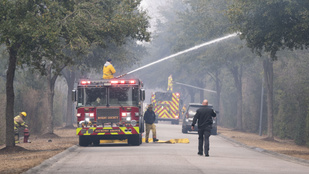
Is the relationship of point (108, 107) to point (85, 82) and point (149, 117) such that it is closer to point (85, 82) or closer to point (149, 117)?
point (85, 82)

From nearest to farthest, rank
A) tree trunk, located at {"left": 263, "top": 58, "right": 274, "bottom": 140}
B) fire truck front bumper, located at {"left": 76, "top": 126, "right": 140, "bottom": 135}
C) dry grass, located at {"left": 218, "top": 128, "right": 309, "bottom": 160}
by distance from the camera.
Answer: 1. dry grass, located at {"left": 218, "top": 128, "right": 309, "bottom": 160}
2. fire truck front bumper, located at {"left": 76, "top": 126, "right": 140, "bottom": 135}
3. tree trunk, located at {"left": 263, "top": 58, "right": 274, "bottom": 140}

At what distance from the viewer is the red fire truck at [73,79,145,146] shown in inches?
901

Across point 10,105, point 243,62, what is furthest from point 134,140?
point 243,62

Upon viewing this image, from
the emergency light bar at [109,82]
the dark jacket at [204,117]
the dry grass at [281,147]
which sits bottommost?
the dry grass at [281,147]

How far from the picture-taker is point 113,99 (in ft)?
75.6

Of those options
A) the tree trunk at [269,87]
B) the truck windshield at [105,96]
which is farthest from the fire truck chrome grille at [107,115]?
the tree trunk at [269,87]

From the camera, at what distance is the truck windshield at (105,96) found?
75.4ft

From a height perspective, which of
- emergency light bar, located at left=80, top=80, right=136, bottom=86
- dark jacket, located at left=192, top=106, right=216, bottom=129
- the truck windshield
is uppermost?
emergency light bar, located at left=80, top=80, right=136, bottom=86

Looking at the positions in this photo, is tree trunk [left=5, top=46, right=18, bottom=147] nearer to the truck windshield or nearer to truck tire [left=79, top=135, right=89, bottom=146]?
the truck windshield

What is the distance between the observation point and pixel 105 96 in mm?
23031

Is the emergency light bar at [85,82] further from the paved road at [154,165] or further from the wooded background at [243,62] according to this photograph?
the paved road at [154,165]

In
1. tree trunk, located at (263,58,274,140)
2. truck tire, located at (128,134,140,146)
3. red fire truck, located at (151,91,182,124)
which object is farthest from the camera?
red fire truck, located at (151,91,182,124)

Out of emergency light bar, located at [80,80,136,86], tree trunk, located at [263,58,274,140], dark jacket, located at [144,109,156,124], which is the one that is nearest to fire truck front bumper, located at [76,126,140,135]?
emergency light bar, located at [80,80,136,86]

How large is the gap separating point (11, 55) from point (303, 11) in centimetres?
1004
